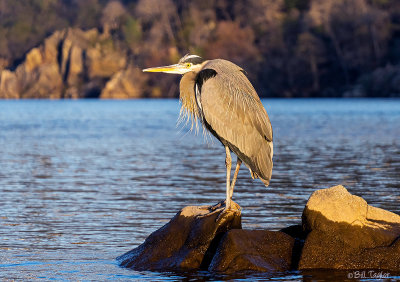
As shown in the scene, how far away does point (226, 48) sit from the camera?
115 meters

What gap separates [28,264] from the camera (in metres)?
10.5

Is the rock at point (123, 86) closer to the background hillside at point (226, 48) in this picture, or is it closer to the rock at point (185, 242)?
the background hillside at point (226, 48)

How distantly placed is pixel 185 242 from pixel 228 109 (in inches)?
67.2

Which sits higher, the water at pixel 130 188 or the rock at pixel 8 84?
the water at pixel 130 188

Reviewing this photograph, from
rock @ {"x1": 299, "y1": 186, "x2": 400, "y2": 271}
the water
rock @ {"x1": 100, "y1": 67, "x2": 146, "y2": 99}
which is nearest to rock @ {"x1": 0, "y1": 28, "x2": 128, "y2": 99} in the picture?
rock @ {"x1": 100, "y1": 67, "x2": 146, "y2": 99}

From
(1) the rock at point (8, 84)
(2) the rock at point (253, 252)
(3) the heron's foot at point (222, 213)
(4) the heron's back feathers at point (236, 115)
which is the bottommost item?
(1) the rock at point (8, 84)

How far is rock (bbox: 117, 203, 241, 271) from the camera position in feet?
32.4

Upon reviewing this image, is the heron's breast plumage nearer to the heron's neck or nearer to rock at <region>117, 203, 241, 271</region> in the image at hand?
the heron's neck

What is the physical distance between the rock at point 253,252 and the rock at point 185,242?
24 centimetres

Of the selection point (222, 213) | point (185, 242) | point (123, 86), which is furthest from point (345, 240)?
point (123, 86)

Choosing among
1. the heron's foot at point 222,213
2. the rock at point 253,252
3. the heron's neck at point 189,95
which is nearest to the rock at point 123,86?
the heron's neck at point 189,95

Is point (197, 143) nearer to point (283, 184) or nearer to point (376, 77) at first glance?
point (283, 184)

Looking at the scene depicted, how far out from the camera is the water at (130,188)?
11.1 metres

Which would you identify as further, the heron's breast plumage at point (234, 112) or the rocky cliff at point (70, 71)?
the rocky cliff at point (70, 71)
